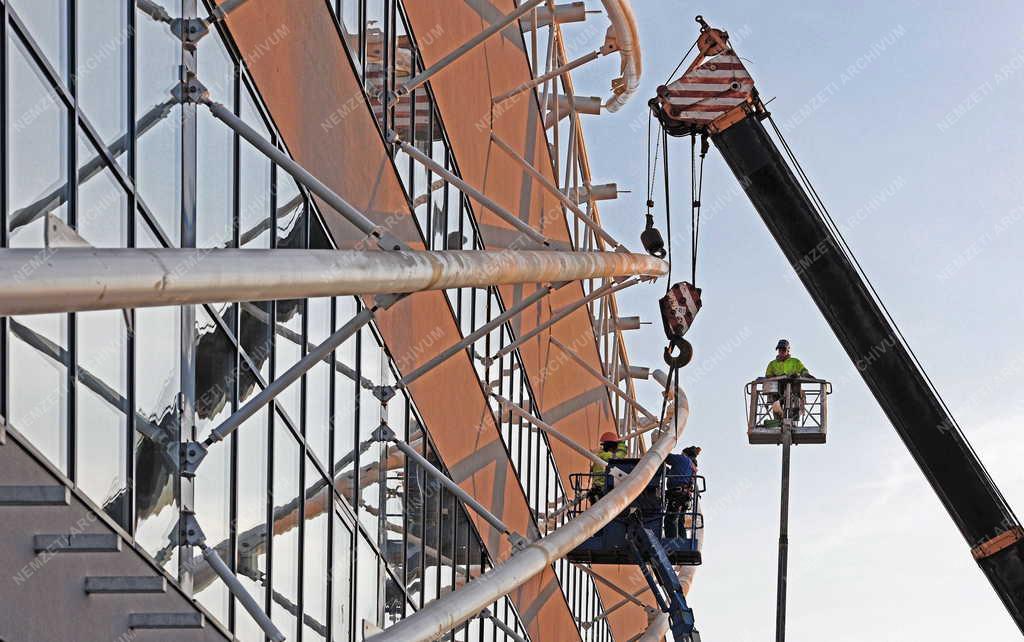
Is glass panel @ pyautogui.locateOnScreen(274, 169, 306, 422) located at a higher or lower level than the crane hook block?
lower

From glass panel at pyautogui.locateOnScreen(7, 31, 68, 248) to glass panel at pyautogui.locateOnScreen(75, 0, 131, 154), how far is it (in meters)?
0.61

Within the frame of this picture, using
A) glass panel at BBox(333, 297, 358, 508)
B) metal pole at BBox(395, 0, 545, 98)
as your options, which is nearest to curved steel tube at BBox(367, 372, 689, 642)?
glass panel at BBox(333, 297, 358, 508)

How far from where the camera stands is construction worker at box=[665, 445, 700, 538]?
104ft

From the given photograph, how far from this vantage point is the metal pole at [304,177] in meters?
14.1

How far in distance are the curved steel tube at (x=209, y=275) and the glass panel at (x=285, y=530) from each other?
157 inches

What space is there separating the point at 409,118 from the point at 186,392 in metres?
10.9

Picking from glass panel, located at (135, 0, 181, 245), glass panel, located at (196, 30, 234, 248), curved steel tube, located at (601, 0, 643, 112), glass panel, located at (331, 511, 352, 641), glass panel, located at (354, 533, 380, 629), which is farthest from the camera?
curved steel tube, located at (601, 0, 643, 112)

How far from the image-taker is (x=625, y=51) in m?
36.1

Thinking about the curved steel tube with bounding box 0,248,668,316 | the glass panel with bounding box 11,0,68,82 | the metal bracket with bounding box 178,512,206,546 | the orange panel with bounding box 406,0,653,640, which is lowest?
the curved steel tube with bounding box 0,248,668,316

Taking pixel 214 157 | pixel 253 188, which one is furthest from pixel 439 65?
pixel 214 157

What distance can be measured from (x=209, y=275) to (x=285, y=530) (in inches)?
393

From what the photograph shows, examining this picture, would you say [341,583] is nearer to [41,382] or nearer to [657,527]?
[41,382]

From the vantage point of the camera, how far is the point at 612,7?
33.6 meters

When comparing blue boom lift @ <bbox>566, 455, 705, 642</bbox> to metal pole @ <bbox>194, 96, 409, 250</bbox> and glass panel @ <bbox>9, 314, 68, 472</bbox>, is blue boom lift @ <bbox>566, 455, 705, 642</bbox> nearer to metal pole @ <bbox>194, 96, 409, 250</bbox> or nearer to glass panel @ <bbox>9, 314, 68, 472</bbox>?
metal pole @ <bbox>194, 96, 409, 250</bbox>
